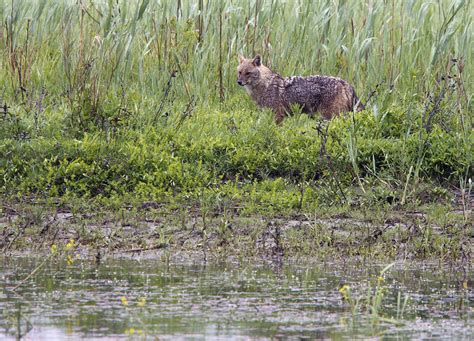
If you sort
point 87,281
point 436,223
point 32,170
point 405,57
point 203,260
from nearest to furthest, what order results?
point 87,281, point 203,260, point 436,223, point 32,170, point 405,57

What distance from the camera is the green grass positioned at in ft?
26.3

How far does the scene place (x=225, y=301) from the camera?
216 inches

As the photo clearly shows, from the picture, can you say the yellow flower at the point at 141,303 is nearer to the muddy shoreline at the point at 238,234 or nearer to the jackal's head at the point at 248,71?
the muddy shoreline at the point at 238,234

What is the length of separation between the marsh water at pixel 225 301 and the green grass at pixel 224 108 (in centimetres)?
138

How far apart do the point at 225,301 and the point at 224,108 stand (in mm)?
4800

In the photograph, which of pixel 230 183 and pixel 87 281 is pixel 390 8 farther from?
pixel 87 281

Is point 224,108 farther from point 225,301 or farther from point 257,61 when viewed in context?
point 225,301

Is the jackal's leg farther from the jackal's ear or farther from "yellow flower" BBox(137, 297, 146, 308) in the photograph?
"yellow flower" BBox(137, 297, 146, 308)

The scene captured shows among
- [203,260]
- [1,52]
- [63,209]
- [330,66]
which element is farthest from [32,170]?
[330,66]

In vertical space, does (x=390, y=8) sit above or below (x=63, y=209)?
above

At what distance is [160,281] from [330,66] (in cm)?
560

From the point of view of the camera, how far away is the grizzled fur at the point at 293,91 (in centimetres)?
1012

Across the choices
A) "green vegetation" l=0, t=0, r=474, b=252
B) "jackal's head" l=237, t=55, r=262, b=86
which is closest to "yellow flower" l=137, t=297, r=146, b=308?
"green vegetation" l=0, t=0, r=474, b=252

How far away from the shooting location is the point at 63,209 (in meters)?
7.70
